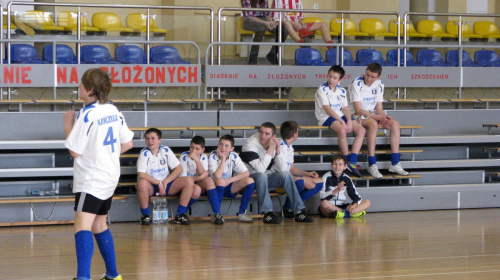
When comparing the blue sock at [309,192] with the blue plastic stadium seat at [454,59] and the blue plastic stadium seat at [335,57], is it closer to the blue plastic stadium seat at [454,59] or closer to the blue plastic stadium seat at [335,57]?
the blue plastic stadium seat at [335,57]

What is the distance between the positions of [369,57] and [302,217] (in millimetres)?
4243

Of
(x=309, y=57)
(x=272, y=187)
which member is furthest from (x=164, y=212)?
(x=309, y=57)

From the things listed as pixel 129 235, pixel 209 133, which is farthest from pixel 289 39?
pixel 129 235

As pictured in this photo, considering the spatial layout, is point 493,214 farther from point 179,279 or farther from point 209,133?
point 179,279

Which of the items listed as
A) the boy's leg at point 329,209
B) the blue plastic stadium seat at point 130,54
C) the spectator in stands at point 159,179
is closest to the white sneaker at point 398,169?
the boy's leg at point 329,209

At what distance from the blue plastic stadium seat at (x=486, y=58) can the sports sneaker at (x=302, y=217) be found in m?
5.59

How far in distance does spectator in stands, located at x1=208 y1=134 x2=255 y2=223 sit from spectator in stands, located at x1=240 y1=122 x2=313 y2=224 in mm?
137

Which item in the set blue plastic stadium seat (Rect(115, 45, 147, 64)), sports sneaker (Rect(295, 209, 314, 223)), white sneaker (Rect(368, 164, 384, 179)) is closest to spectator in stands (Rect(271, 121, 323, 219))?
sports sneaker (Rect(295, 209, 314, 223))

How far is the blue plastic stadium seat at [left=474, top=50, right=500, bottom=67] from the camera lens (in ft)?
45.2

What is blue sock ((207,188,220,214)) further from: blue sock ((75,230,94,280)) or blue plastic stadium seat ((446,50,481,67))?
blue plastic stadium seat ((446,50,481,67))

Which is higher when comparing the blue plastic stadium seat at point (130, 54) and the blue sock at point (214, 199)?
the blue plastic stadium seat at point (130, 54)

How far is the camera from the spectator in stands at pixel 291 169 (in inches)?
398

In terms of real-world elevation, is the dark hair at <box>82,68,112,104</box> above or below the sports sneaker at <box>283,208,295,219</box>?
above

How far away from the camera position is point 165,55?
1188 cm
